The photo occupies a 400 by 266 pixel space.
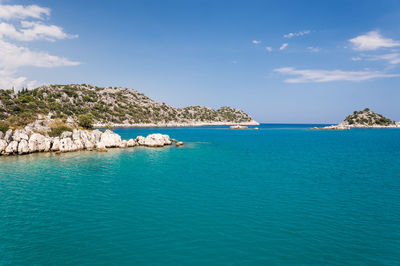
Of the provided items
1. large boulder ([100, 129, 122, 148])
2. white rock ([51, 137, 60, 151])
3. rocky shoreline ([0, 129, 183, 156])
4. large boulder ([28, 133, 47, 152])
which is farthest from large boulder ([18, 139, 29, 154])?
large boulder ([100, 129, 122, 148])

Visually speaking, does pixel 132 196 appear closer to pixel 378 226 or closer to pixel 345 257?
pixel 345 257

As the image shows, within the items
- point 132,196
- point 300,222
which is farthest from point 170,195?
point 300,222

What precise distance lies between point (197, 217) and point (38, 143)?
2022 inches

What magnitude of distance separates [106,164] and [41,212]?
21797mm

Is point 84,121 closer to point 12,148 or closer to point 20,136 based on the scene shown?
point 20,136

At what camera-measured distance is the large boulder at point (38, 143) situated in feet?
179

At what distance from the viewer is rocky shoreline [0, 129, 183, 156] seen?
52344 mm

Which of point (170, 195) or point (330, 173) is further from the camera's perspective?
point (330, 173)

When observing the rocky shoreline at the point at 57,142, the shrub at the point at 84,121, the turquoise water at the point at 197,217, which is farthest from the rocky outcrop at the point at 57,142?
the turquoise water at the point at 197,217

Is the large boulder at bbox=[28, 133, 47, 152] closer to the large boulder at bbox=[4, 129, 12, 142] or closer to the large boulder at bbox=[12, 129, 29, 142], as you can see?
the large boulder at bbox=[12, 129, 29, 142]

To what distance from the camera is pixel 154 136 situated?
71.1m

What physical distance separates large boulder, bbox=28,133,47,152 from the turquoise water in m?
21.7

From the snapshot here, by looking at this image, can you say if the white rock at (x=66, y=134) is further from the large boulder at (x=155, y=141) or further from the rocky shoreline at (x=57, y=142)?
the large boulder at (x=155, y=141)

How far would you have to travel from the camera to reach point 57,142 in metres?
57.7
